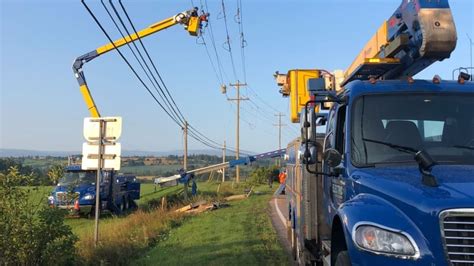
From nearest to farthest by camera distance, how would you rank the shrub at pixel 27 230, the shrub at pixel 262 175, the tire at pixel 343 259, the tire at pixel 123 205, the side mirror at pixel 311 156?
the tire at pixel 343 259
the side mirror at pixel 311 156
the shrub at pixel 27 230
the tire at pixel 123 205
the shrub at pixel 262 175

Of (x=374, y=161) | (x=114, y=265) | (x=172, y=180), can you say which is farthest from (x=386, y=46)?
(x=172, y=180)

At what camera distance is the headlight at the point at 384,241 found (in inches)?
152

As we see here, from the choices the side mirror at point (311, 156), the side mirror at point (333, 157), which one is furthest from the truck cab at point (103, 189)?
the side mirror at point (333, 157)

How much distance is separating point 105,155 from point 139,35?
13.8m

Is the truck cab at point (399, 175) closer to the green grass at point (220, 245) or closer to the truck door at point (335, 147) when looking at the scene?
the truck door at point (335, 147)

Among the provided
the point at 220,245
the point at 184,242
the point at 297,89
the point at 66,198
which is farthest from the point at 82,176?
the point at 297,89

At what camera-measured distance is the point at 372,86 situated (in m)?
5.82

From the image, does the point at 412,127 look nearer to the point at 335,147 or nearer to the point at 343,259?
the point at 335,147

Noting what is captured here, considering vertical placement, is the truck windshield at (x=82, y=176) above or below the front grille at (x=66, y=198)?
above

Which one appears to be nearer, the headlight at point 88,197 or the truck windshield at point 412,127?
the truck windshield at point 412,127

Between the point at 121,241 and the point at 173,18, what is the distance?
14.9 m

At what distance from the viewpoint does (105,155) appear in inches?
459

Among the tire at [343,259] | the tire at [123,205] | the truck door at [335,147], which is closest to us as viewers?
the tire at [343,259]

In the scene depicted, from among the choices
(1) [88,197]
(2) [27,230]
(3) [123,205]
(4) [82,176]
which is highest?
(4) [82,176]
